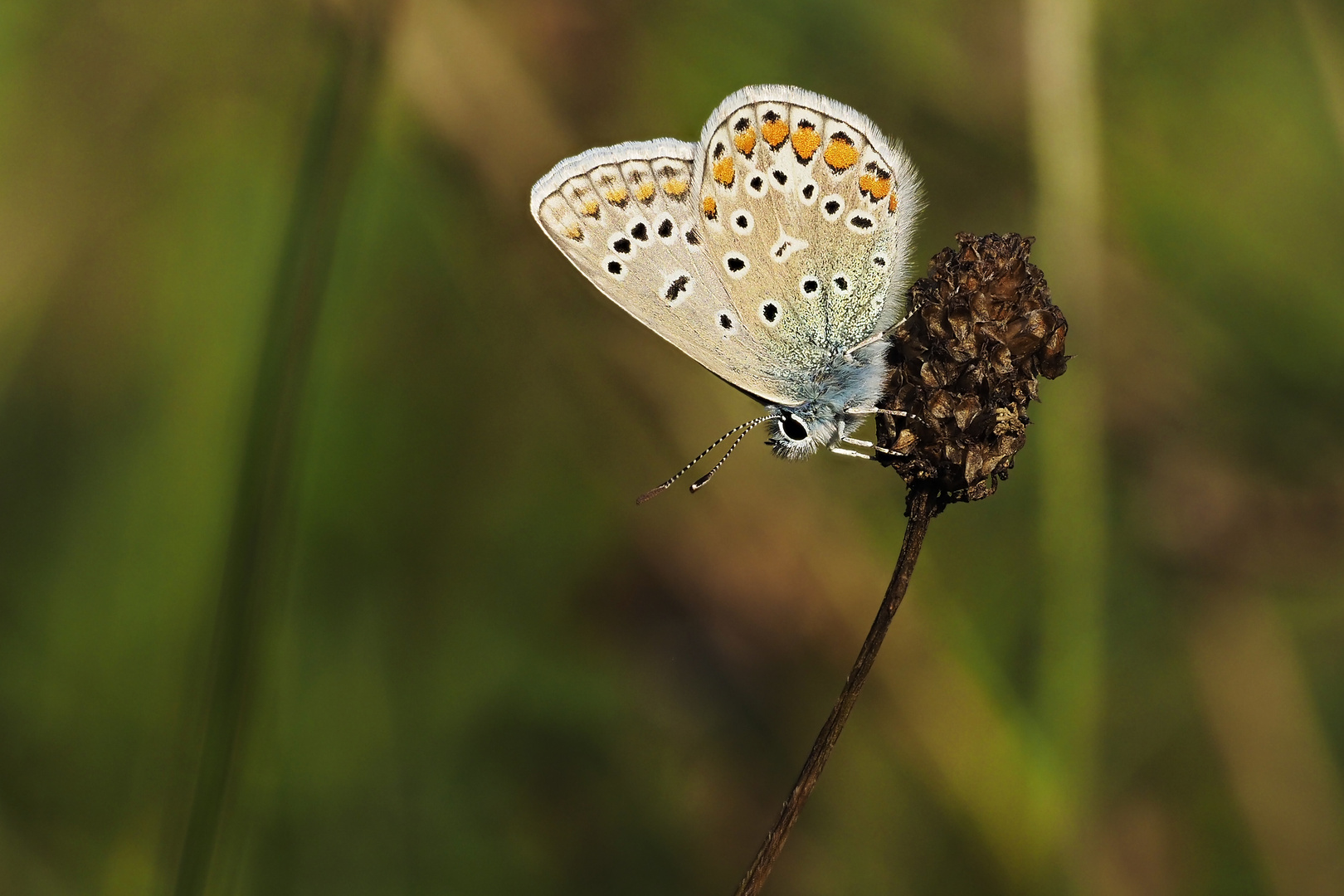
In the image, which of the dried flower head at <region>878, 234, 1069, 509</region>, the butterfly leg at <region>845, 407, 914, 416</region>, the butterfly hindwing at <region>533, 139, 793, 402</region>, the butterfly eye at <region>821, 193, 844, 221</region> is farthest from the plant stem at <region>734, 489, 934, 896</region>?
the butterfly eye at <region>821, 193, 844, 221</region>

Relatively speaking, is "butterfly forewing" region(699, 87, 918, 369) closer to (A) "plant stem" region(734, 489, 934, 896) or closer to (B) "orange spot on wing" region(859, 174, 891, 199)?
(B) "orange spot on wing" region(859, 174, 891, 199)

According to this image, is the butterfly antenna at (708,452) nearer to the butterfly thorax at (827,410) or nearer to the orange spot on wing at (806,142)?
the butterfly thorax at (827,410)

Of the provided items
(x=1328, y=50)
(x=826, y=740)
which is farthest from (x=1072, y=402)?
Answer: (x=826, y=740)

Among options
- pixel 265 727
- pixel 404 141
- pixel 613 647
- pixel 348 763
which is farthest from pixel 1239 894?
pixel 404 141

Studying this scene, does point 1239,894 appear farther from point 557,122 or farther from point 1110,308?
point 557,122

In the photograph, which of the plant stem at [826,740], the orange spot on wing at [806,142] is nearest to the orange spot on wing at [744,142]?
the orange spot on wing at [806,142]
